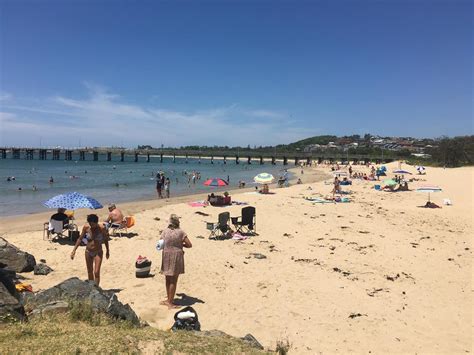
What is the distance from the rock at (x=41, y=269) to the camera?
8.19 meters

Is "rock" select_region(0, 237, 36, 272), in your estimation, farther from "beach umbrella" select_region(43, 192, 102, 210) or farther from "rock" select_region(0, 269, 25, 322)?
"rock" select_region(0, 269, 25, 322)

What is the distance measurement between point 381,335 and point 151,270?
5087 millimetres

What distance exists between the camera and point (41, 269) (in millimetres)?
8258

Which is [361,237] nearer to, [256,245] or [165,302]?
[256,245]

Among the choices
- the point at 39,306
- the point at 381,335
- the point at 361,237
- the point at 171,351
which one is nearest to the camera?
the point at 171,351

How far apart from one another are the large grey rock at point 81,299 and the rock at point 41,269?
308 cm

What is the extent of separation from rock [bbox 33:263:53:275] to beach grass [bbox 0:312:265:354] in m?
4.18

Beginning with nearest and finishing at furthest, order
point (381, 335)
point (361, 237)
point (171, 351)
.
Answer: point (171, 351)
point (381, 335)
point (361, 237)

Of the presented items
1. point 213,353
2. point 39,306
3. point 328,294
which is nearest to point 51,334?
point 39,306

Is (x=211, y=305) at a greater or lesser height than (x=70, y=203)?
lesser

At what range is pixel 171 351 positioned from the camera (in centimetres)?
391

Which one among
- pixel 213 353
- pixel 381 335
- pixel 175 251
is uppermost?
pixel 175 251

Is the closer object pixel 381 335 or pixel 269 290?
pixel 381 335

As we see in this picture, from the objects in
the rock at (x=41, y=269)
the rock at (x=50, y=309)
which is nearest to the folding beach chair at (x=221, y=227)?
the rock at (x=41, y=269)
